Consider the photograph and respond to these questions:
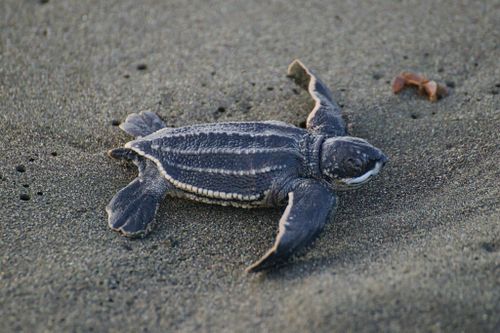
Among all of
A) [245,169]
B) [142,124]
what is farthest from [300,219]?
[142,124]

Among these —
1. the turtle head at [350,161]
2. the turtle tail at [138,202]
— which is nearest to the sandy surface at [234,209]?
the turtle tail at [138,202]

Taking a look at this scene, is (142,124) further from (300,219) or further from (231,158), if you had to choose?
(300,219)

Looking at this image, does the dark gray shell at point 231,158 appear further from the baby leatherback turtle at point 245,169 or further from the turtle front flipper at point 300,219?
the turtle front flipper at point 300,219

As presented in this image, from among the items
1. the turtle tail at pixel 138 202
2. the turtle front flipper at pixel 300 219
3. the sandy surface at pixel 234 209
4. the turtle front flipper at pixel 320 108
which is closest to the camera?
the sandy surface at pixel 234 209

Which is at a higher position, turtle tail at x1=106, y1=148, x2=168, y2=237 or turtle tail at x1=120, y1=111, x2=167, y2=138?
turtle tail at x1=120, y1=111, x2=167, y2=138

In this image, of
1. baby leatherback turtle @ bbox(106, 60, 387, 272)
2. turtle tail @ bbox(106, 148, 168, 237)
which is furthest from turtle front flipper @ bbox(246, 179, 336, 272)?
turtle tail @ bbox(106, 148, 168, 237)

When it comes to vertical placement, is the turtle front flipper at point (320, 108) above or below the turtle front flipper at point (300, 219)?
above

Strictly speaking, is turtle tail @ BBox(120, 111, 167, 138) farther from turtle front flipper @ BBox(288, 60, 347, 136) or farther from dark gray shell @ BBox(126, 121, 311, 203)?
turtle front flipper @ BBox(288, 60, 347, 136)
